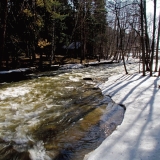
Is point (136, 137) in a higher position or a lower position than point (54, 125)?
higher

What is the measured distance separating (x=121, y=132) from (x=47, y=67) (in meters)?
16.2

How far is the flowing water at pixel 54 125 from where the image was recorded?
4.01 m

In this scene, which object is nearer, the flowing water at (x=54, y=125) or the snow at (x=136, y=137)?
the snow at (x=136, y=137)

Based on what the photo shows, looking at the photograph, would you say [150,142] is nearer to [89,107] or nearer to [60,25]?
[89,107]

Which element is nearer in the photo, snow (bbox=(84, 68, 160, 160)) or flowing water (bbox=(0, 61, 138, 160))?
snow (bbox=(84, 68, 160, 160))

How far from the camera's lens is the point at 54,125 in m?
5.37

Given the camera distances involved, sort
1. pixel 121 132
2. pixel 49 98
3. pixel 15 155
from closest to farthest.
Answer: pixel 15 155
pixel 121 132
pixel 49 98

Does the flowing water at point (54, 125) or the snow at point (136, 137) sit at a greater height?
the snow at point (136, 137)

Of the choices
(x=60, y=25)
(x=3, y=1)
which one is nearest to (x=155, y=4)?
(x=3, y=1)

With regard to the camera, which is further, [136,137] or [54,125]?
[54,125]

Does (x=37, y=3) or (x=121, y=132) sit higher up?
(x=37, y=3)

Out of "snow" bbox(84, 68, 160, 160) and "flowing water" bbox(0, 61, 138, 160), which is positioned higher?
"snow" bbox(84, 68, 160, 160)

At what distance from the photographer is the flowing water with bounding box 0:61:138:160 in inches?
158

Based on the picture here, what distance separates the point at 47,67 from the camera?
64.2 feet
